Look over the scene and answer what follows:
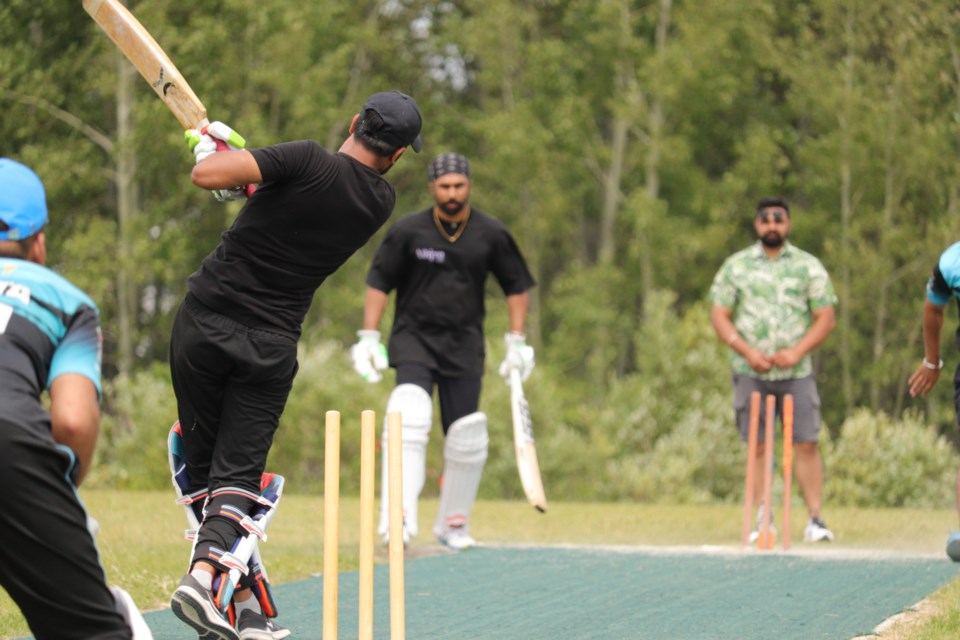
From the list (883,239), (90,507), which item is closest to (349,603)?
(90,507)

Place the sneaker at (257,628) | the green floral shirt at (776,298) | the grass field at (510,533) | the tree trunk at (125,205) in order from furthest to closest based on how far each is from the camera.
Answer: the tree trunk at (125,205) → the green floral shirt at (776,298) → the grass field at (510,533) → the sneaker at (257,628)

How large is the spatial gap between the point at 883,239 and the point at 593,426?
5559 mm

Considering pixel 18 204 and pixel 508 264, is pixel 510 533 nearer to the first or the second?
pixel 508 264

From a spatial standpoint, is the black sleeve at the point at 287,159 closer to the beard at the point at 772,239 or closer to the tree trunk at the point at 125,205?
the beard at the point at 772,239

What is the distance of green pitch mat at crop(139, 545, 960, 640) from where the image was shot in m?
5.66

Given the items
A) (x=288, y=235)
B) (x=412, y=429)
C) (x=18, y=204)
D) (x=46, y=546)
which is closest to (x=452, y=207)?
(x=412, y=429)

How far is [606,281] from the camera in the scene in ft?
84.1

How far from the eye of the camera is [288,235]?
5039 mm

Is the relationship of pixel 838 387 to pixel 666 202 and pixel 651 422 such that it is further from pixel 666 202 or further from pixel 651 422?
pixel 651 422

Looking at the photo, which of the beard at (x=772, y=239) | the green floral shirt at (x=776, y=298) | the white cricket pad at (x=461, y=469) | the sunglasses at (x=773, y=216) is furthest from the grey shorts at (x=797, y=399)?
the white cricket pad at (x=461, y=469)

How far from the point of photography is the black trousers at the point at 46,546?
3346 millimetres

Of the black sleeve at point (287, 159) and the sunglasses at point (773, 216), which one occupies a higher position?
the sunglasses at point (773, 216)

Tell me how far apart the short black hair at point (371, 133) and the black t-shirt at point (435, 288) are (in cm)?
337

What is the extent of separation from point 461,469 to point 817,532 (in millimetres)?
2352
